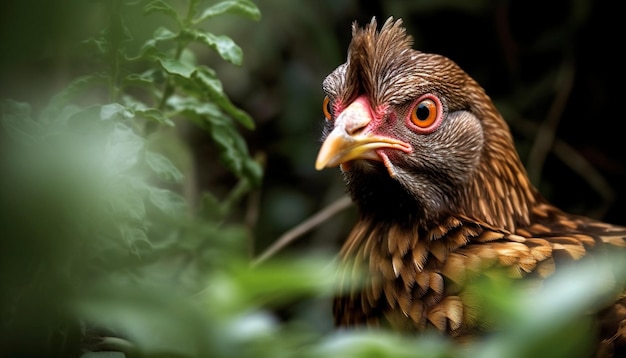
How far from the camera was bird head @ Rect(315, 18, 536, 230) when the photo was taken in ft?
8.00

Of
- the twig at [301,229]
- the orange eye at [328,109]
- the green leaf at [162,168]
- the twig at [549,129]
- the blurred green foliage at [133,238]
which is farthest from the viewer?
the twig at [549,129]

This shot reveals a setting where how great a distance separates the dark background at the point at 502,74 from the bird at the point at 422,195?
1366 millimetres

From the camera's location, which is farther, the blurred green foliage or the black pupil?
the black pupil

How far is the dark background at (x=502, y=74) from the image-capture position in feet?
13.3

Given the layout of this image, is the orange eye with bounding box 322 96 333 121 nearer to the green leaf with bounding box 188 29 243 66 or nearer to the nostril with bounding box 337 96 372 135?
the nostril with bounding box 337 96 372 135

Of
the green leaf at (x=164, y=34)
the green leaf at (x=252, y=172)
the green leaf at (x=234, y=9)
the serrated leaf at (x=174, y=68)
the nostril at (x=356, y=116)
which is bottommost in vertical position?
the serrated leaf at (x=174, y=68)

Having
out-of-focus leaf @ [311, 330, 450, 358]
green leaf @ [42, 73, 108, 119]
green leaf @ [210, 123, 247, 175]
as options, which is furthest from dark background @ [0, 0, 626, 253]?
out-of-focus leaf @ [311, 330, 450, 358]

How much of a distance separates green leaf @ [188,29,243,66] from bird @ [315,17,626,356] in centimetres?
36

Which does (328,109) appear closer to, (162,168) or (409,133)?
(409,133)

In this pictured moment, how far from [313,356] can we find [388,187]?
149cm

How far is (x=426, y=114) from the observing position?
252cm

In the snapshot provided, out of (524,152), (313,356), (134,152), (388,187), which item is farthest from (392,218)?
(524,152)

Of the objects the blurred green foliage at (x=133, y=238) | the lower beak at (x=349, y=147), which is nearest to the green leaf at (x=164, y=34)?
the blurred green foliage at (x=133, y=238)

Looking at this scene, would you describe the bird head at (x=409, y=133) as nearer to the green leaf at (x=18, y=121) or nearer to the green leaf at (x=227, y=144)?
the green leaf at (x=227, y=144)
